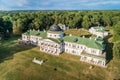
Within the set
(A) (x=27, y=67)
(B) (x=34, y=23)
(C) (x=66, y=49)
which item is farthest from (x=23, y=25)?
(A) (x=27, y=67)

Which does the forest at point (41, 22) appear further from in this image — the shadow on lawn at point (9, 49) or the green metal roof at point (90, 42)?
the green metal roof at point (90, 42)

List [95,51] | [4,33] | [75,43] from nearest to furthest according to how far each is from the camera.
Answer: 1. [95,51]
2. [75,43]
3. [4,33]

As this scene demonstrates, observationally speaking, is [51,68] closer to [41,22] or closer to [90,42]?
[90,42]

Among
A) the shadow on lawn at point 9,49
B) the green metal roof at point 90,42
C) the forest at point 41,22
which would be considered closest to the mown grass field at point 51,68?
the shadow on lawn at point 9,49

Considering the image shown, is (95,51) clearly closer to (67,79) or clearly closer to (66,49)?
(66,49)

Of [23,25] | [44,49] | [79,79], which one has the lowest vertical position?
[79,79]

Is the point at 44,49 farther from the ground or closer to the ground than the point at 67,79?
farther from the ground

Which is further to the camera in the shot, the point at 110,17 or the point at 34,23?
the point at 110,17
